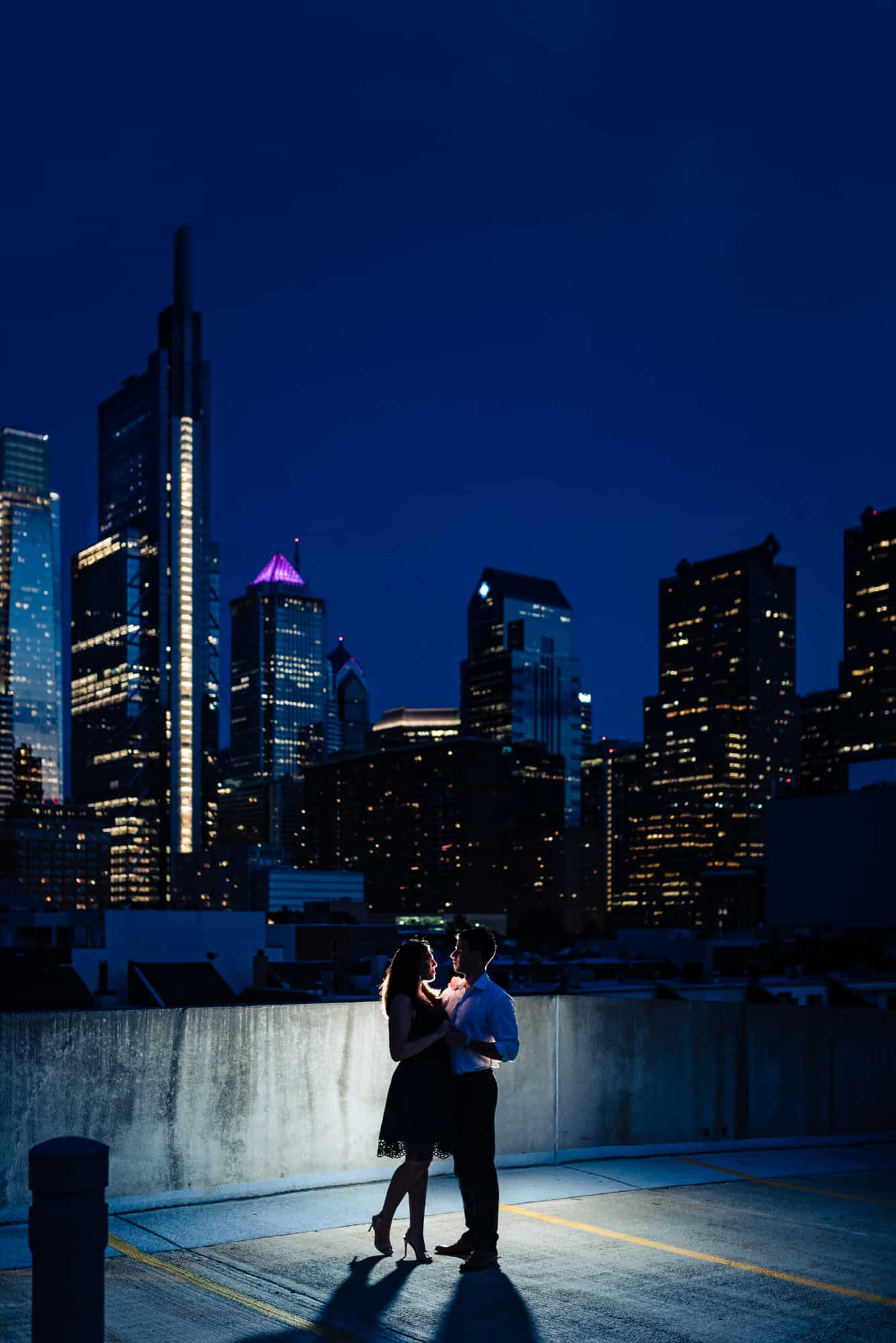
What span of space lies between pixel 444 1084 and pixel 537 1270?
1106mm

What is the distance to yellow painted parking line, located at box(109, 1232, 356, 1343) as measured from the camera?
6.91m

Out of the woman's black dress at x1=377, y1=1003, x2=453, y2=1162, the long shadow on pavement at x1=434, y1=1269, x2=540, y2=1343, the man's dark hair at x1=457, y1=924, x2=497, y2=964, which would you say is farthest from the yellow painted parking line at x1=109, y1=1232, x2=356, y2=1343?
the man's dark hair at x1=457, y1=924, x2=497, y2=964

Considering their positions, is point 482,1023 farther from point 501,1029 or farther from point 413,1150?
point 413,1150

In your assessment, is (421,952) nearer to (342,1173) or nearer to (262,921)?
(342,1173)

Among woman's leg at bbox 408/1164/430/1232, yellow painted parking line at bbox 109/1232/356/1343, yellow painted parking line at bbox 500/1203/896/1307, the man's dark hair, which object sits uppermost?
the man's dark hair

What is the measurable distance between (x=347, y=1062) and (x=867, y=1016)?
607cm

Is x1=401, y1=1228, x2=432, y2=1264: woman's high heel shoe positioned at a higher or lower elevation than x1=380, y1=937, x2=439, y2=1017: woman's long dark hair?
lower

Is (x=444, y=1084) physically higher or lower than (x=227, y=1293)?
higher

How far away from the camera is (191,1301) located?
7414mm

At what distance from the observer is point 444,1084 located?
8.37m

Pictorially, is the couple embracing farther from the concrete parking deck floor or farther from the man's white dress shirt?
the concrete parking deck floor

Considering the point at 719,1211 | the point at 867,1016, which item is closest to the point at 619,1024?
the point at 719,1211


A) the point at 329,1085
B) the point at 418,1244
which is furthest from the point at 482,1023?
the point at 329,1085

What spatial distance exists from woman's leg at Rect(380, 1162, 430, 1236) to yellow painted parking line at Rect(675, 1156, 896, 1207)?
12.0 feet
